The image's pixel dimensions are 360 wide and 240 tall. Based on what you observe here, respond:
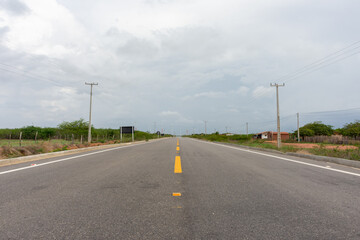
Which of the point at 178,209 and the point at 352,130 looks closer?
the point at 178,209

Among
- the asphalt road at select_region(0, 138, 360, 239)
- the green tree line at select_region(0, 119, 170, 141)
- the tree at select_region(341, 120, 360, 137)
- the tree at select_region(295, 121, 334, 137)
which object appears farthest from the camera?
the tree at select_region(295, 121, 334, 137)

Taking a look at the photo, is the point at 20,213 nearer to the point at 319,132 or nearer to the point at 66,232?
the point at 66,232

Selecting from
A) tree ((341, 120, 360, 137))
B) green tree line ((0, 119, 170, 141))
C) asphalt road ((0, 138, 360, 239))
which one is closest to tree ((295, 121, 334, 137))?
tree ((341, 120, 360, 137))

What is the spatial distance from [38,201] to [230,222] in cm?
287

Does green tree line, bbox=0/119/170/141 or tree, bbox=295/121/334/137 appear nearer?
green tree line, bbox=0/119/170/141

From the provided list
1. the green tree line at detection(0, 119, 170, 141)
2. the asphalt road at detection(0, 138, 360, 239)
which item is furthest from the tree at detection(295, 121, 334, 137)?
the asphalt road at detection(0, 138, 360, 239)

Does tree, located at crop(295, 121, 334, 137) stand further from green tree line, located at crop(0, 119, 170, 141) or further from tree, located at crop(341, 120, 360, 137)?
green tree line, located at crop(0, 119, 170, 141)

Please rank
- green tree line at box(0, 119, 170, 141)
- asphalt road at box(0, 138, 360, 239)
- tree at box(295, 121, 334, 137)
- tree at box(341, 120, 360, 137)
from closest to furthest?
asphalt road at box(0, 138, 360, 239)
tree at box(341, 120, 360, 137)
green tree line at box(0, 119, 170, 141)
tree at box(295, 121, 334, 137)

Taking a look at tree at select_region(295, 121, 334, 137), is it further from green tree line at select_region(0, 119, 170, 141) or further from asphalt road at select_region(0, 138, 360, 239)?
asphalt road at select_region(0, 138, 360, 239)

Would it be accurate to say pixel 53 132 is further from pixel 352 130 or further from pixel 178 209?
pixel 352 130

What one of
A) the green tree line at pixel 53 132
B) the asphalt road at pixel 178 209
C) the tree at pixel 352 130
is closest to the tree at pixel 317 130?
the tree at pixel 352 130

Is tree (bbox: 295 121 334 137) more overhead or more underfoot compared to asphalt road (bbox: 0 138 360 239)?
more overhead

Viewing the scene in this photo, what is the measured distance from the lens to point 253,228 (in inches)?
85.9

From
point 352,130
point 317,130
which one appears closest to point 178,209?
point 352,130
